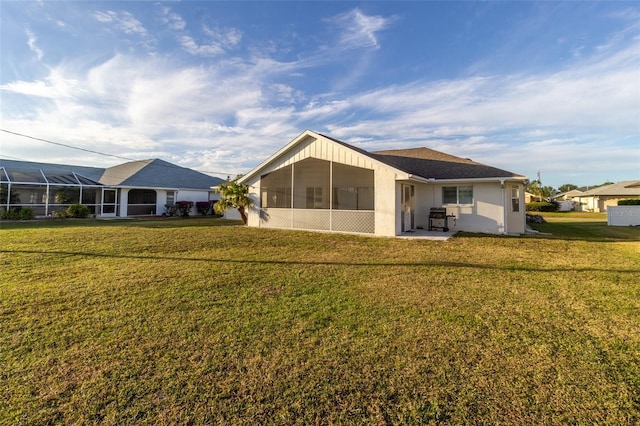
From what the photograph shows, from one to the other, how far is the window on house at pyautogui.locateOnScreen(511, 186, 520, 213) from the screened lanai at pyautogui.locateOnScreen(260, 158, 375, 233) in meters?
6.95

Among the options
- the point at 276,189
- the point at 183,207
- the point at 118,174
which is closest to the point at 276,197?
the point at 276,189

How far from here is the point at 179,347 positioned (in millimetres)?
3268

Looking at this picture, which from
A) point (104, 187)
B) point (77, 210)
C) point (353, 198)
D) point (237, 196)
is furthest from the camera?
point (104, 187)

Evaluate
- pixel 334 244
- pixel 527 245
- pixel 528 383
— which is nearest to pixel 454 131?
pixel 527 245

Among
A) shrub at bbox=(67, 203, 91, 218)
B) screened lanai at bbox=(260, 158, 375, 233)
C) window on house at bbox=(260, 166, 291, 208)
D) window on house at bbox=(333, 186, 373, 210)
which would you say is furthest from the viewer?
shrub at bbox=(67, 203, 91, 218)

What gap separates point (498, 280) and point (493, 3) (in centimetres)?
1079

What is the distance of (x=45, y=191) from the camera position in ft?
60.2

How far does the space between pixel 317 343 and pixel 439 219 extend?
1155 cm

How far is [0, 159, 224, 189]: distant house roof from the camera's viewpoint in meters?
18.4

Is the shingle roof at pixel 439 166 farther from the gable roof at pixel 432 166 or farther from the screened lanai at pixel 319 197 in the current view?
the screened lanai at pixel 319 197

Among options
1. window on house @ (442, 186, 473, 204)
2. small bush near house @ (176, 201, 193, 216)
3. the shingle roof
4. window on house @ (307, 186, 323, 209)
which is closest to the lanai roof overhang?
small bush near house @ (176, 201, 193, 216)

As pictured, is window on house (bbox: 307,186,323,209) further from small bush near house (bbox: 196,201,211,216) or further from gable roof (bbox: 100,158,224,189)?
gable roof (bbox: 100,158,224,189)

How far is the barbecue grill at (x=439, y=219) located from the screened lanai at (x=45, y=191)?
21.9 metres

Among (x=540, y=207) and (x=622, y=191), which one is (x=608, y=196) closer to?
(x=622, y=191)
